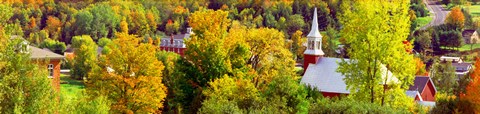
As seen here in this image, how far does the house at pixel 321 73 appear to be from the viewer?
155 ft

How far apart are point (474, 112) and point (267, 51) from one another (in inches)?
584

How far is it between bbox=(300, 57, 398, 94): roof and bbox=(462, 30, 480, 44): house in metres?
70.5

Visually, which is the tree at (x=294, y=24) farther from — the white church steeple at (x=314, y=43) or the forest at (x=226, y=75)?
the forest at (x=226, y=75)

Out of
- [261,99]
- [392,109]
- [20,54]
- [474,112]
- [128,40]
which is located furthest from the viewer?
[128,40]

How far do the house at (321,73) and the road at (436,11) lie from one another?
76153mm

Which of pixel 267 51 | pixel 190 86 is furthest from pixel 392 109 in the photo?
pixel 267 51

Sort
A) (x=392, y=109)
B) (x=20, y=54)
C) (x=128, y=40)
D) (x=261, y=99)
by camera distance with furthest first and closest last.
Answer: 1. (x=128, y=40)
2. (x=261, y=99)
3. (x=392, y=109)
4. (x=20, y=54)

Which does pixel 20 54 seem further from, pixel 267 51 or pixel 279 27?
pixel 279 27

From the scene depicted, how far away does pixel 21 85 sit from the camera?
24156 millimetres

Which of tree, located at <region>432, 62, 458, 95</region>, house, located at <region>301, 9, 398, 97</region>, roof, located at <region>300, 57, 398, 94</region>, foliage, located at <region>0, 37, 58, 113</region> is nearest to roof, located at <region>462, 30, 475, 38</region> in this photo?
tree, located at <region>432, 62, 458, 95</region>

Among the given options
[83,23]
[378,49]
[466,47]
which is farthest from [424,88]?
[83,23]

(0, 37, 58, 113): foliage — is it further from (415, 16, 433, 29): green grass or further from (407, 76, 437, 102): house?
(415, 16, 433, 29): green grass

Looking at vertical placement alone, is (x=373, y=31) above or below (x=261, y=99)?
above

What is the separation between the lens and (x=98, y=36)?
134 m
